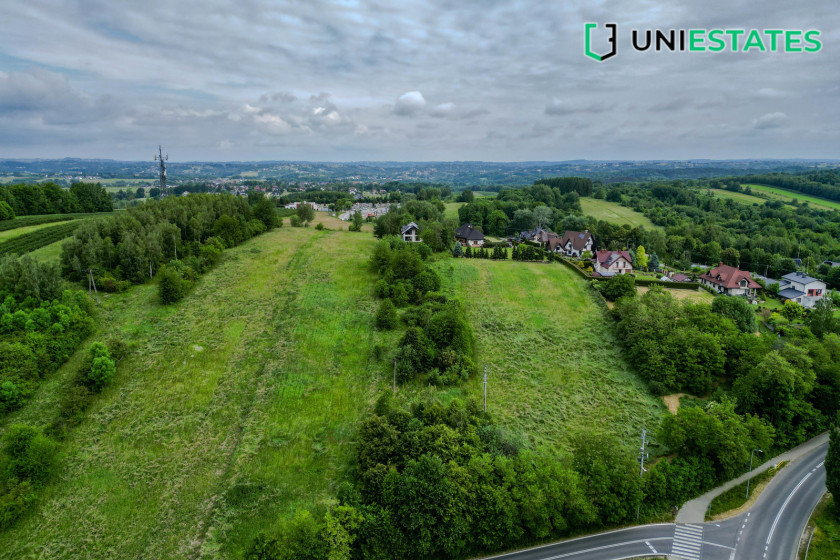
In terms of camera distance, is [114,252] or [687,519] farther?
[114,252]

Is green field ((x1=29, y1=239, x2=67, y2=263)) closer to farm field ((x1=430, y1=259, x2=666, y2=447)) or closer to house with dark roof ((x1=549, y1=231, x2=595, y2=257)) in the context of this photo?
farm field ((x1=430, y1=259, x2=666, y2=447))

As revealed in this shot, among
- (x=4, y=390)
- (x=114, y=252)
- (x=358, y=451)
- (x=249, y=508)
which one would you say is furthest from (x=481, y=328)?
(x=114, y=252)

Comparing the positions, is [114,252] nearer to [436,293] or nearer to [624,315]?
[436,293]

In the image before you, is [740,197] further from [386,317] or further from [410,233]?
[386,317]

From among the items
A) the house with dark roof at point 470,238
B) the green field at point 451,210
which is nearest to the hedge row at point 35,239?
the house with dark roof at point 470,238

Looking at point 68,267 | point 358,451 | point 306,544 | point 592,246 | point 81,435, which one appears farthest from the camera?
point 592,246

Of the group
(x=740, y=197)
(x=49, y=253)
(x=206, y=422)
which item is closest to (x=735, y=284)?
(x=206, y=422)

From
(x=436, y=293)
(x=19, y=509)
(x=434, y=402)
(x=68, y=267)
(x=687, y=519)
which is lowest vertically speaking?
(x=687, y=519)
